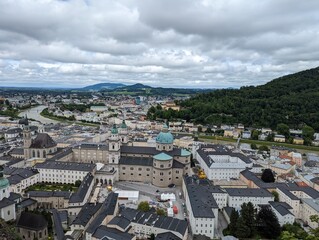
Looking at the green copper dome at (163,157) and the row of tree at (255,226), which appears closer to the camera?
the row of tree at (255,226)

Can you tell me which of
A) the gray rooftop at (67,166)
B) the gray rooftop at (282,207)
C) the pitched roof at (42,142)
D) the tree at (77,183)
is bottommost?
the tree at (77,183)

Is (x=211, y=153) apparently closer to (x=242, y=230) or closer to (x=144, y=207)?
(x=144, y=207)

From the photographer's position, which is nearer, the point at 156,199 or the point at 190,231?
the point at 190,231

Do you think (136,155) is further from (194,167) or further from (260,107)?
(260,107)

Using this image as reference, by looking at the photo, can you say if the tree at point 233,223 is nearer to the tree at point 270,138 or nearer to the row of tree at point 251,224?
the row of tree at point 251,224

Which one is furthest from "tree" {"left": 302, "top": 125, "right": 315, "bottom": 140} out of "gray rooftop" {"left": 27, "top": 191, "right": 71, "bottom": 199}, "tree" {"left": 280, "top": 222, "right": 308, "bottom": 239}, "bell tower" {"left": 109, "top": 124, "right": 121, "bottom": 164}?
"gray rooftop" {"left": 27, "top": 191, "right": 71, "bottom": 199}

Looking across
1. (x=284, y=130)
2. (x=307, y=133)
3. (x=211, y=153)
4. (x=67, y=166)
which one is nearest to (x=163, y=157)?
(x=211, y=153)

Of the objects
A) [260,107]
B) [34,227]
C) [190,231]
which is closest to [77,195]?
[34,227]

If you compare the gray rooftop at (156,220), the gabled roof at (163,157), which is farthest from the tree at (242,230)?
the gabled roof at (163,157)
